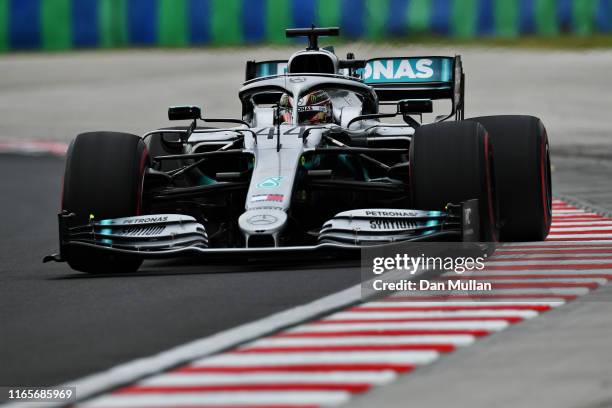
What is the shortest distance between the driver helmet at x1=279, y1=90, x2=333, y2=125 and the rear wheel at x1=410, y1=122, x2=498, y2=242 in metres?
1.72

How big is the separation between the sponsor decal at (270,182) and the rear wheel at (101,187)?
2.91 ft

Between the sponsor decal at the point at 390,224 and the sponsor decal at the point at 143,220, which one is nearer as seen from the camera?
the sponsor decal at the point at 390,224

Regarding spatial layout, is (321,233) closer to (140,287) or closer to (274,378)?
(140,287)

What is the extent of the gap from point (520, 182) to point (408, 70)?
8.17 ft

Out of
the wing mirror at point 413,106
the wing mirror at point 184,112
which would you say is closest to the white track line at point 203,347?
the wing mirror at point 413,106

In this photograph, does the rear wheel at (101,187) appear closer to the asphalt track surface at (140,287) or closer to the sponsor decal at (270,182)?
the asphalt track surface at (140,287)

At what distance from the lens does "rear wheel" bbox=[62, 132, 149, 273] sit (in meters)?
10.5

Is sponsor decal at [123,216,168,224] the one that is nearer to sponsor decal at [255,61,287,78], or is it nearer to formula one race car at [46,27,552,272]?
formula one race car at [46,27,552,272]

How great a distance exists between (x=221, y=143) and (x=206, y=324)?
12.4 feet

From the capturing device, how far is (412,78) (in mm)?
13523

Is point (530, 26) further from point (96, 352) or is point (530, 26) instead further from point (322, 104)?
point (96, 352)

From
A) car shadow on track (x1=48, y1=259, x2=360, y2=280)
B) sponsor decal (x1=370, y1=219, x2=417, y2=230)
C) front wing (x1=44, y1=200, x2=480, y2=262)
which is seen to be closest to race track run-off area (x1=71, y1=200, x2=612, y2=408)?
front wing (x1=44, y1=200, x2=480, y2=262)

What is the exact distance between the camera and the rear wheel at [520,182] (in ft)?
37.3

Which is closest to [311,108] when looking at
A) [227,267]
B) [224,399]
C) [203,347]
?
[227,267]
